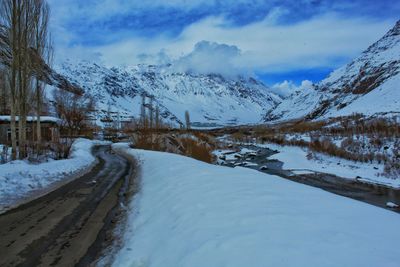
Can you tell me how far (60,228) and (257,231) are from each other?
4.73 meters

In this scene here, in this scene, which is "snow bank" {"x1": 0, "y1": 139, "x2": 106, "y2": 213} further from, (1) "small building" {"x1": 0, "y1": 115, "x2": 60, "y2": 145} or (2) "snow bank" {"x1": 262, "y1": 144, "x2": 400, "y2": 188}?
(1) "small building" {"x1": 0, "y1": 115, "x2": 60, "y2": 145}

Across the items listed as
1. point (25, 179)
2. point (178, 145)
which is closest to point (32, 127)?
Result: point (178, 145)

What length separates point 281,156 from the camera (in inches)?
1420

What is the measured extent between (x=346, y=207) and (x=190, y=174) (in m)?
6.26

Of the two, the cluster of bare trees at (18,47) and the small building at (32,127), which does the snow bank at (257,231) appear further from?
the small building at (32,127)

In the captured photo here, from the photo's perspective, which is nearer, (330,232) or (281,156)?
(330,232)

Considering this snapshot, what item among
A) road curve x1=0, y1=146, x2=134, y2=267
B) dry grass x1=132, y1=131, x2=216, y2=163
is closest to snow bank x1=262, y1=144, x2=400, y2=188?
dry grass x1=132, y1=131, x2=216, y2=163

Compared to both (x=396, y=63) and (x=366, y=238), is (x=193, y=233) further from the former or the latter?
(x=396, y=63)

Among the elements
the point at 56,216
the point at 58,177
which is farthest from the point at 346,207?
the point at 58,177

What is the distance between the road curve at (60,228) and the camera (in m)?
6.57

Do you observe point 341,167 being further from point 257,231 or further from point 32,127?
point 32,127

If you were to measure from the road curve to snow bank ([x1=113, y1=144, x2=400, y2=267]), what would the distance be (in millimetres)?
648

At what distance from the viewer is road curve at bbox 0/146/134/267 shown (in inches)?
259

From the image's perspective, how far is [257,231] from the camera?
5.68 meters
